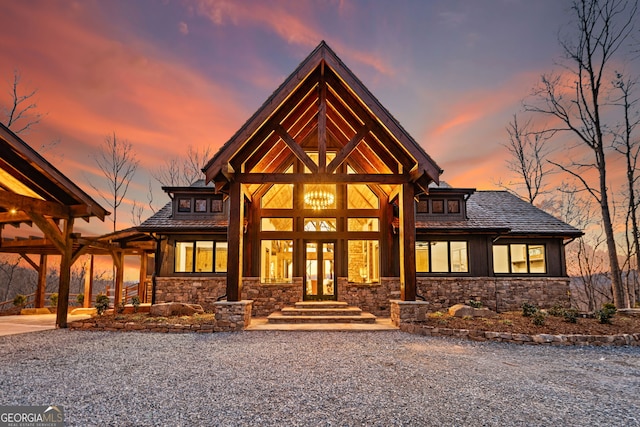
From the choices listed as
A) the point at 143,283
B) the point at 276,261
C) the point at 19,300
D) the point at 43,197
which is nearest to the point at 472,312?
the point at 276,261

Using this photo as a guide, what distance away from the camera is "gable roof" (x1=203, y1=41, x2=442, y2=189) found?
9297 millimetres

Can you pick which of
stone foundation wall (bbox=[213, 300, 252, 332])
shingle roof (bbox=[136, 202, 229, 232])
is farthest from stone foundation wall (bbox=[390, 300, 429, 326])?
shingle roof (bbox=[136, 202, 229, 232])

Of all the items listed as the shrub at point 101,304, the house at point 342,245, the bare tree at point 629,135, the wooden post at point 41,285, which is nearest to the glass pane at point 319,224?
the house at point 342,245

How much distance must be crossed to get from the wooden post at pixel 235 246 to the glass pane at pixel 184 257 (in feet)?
15.9

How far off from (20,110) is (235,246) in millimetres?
18422

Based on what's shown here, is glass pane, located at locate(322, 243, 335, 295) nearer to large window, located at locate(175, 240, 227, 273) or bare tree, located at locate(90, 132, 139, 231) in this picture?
large window, located at locate(175, 240, 227, 273)

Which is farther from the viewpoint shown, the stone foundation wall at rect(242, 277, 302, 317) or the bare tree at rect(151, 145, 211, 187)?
the bare tree at rect(151, 145, 211, 187)

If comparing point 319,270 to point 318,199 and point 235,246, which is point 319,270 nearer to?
point 318,199

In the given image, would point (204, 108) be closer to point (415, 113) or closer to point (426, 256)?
point (415, 113)

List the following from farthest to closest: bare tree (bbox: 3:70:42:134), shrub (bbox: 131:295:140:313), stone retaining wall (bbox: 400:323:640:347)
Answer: bare tree (bbox: 3:70:42:134), shrub (bbox: 131:295:140:313), stone retaining wall (bbox: 400:323:640:347)

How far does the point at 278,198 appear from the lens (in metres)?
13.8

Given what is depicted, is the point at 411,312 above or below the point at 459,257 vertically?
below

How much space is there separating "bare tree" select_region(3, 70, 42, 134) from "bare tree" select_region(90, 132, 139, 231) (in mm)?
5540

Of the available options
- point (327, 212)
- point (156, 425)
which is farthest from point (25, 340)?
point (327, 212)
